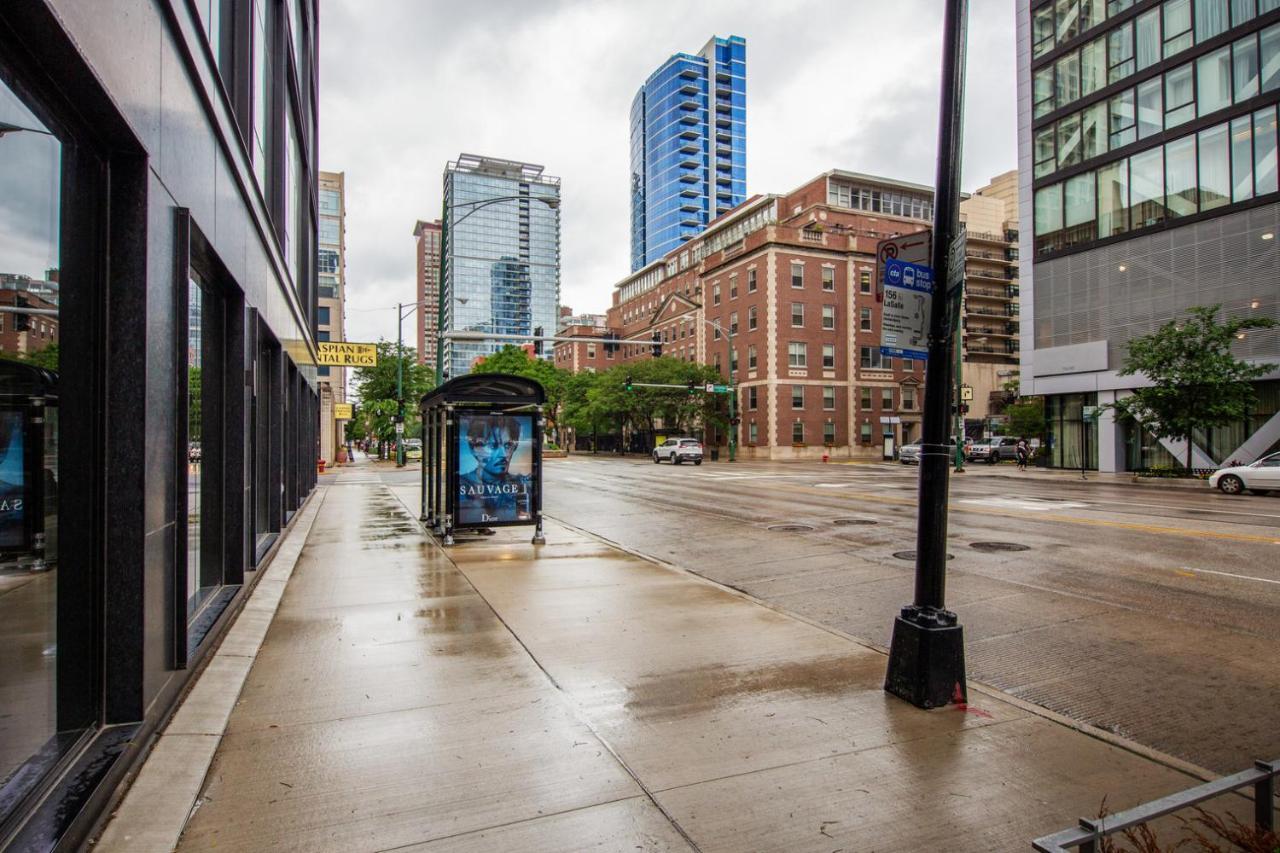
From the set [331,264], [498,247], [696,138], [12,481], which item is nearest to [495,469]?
[12,481]

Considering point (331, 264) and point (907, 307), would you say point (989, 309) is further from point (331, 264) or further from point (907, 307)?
point (907, 307)

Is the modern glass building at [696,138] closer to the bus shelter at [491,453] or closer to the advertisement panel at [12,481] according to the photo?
the bus shelter at [491,453]

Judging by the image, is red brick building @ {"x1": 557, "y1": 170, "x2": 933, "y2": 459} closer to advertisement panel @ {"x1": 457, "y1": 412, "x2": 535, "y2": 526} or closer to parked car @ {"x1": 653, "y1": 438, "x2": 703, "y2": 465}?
parked car @ {"x1": 653, "y1": 438, "x2": 703, "y2": 465}

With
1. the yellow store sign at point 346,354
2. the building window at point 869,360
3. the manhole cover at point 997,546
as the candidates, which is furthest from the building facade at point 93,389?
the building window at point 869,360

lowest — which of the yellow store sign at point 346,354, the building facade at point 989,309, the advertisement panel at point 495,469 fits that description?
the advertisement panel at point 495,469

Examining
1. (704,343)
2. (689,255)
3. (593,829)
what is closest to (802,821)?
(593,829)

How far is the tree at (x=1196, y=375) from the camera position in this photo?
26.0m

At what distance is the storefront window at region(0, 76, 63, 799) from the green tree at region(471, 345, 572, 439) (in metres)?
61.8

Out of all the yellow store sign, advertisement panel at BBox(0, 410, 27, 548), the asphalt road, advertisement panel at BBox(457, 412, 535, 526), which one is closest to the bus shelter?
advertisement panel at BBox(457, 412, 535, 526)

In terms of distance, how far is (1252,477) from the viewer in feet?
72.2

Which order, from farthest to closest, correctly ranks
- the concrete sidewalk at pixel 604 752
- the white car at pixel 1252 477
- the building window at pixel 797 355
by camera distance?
1. the building window at pixel 797 355
2. the white car at pixel 1252 477
3. the concrete sidewalk at pixel 604 752

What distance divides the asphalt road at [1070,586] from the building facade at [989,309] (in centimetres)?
7625

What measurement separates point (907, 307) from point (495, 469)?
25.8ft

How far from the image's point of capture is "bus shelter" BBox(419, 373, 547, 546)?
1114 cm
